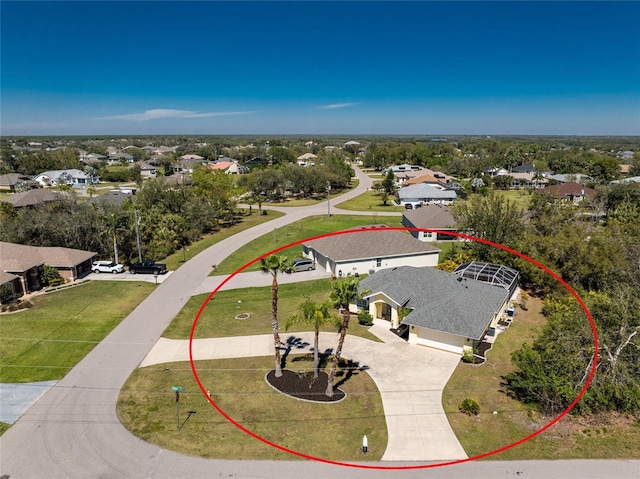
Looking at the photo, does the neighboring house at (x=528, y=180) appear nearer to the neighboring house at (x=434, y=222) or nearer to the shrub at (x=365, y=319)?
the neighboring house at (x=434, y=222)

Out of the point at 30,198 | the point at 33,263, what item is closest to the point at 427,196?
the point at 33,263

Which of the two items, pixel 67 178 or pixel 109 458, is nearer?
pixel 109 458

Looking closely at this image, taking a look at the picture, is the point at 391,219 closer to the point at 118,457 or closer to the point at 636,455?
the point at 636,455

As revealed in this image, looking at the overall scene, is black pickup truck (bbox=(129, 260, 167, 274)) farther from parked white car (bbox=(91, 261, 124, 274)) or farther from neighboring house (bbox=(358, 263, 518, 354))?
neighboring house (bbox=(358, 263, 518, 354))

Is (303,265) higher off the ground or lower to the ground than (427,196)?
lower

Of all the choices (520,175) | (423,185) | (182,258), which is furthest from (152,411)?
(520,175)

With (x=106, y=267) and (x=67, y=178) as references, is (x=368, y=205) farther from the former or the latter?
(x=67, y=178)

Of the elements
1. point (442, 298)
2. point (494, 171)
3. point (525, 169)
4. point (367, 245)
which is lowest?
point (367, 245)
